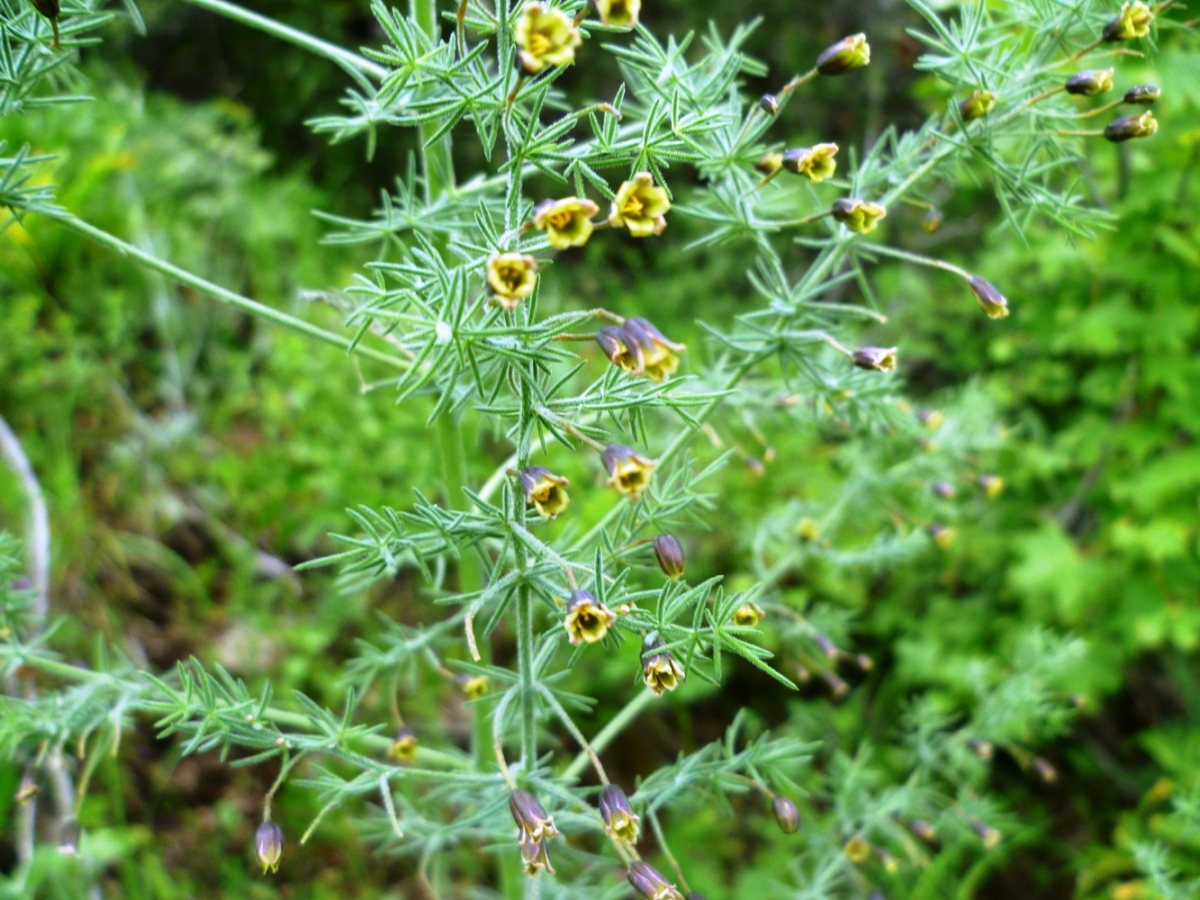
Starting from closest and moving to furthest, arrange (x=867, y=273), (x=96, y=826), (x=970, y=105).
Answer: (x=970, y=105), (x=96, y=826), (x=867, y=273)

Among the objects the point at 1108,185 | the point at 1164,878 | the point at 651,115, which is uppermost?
the point at 651,115

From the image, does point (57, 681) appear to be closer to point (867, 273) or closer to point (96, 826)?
point (96, 826)

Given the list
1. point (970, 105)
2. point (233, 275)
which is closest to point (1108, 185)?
point (970, 105)

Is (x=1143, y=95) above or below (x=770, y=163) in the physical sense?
above

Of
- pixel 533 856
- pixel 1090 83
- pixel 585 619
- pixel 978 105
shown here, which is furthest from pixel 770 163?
pixel 533 856

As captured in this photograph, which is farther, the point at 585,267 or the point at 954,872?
the point at 585,267

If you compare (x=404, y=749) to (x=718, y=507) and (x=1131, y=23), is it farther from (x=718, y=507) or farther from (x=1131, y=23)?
(x=718, y=507)

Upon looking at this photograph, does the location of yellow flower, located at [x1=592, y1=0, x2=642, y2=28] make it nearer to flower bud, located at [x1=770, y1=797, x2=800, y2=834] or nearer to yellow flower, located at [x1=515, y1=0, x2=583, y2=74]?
yellow flower, located at [x1=515, y1=0, x2=583, y2=74]
